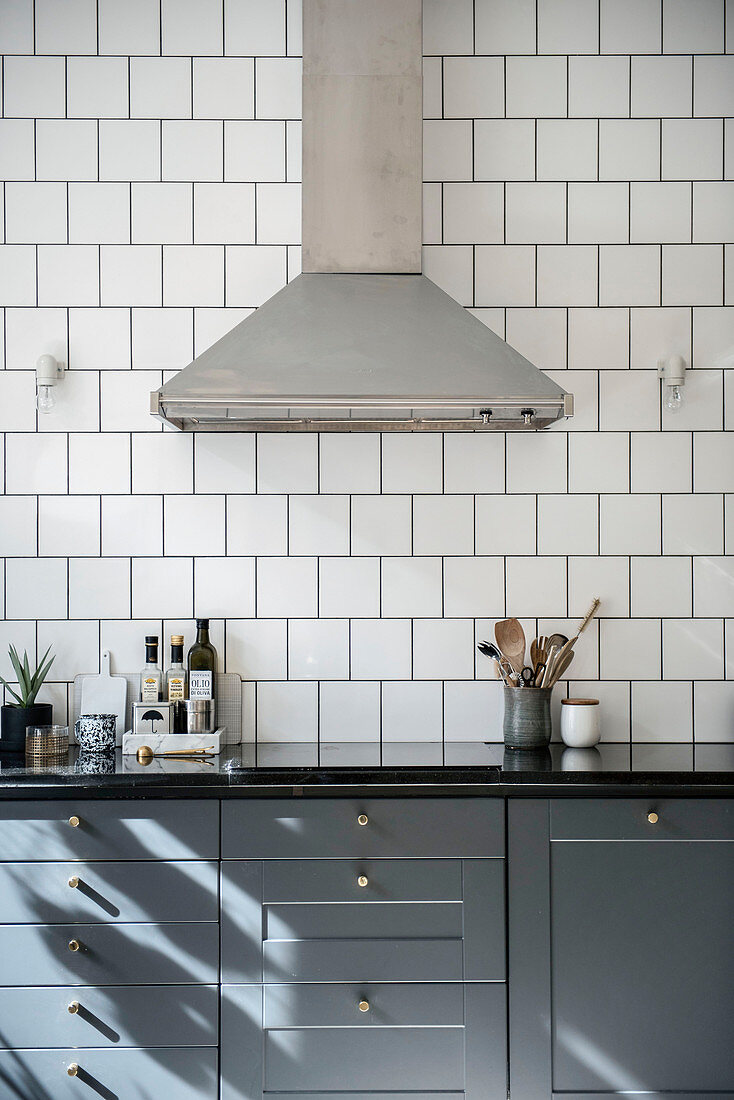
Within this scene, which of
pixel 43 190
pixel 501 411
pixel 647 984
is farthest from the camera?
pixel 43 190

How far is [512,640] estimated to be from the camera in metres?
2.58

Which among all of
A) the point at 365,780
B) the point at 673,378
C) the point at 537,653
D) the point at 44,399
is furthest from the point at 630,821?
the point at 44,399

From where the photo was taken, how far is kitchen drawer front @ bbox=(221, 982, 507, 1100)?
6.94 ft

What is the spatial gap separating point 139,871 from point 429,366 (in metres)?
1.41

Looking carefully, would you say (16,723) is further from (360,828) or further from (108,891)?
(360,828)

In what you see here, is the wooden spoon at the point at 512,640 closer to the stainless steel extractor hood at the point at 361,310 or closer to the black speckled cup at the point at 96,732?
the stainless steel extractor hood at the point at 361,310

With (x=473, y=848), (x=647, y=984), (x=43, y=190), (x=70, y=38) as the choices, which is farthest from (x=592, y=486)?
(x=70, y=38)

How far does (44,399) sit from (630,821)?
1.99 meters

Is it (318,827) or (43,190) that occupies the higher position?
(43,190)

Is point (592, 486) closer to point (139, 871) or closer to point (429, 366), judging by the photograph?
point (429, 366)

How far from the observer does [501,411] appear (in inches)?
96.3

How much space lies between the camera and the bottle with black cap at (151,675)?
2.54m

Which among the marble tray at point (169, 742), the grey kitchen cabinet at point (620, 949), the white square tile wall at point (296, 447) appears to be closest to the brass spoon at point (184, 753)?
the marble tray at point (169, 742)

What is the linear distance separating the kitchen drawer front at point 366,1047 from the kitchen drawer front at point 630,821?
0.42 metres
